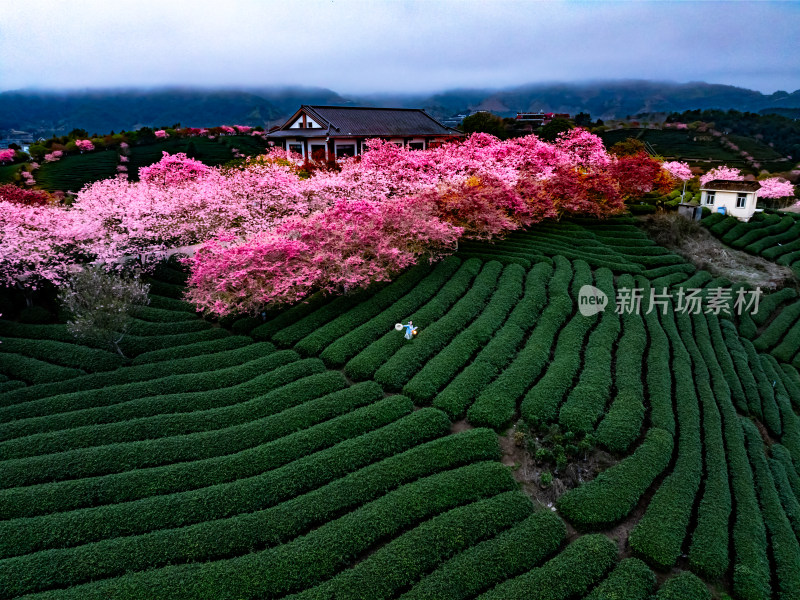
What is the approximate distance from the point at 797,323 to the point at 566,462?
21.4 m

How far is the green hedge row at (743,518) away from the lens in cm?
1052

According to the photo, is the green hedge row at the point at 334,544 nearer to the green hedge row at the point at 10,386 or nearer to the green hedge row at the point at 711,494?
the green hedge row at the point at 711,494

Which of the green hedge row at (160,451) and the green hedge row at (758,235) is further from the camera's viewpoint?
the green hedge row at (758,235)

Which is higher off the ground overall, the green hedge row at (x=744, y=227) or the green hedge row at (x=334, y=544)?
the green hedge row at (x=744, y=227)

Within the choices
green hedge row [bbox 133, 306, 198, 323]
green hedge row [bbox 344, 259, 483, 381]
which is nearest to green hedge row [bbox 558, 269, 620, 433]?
green hedge row [bbox 344, 259, 483, 381]

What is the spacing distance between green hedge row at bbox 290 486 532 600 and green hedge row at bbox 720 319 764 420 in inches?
476

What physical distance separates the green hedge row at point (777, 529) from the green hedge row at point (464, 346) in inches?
362

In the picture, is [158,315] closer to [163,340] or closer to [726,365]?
[163,340]

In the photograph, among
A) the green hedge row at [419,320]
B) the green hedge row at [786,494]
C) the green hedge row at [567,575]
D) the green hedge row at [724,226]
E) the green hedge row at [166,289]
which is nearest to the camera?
the green hedge row at [567,575]

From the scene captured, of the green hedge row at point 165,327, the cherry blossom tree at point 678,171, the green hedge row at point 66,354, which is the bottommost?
the green hedge row at point 66,354

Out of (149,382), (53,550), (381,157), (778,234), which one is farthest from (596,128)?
(53,550)

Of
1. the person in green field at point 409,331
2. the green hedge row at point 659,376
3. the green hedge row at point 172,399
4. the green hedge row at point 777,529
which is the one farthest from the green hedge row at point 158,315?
the green hedge row at point 777,529

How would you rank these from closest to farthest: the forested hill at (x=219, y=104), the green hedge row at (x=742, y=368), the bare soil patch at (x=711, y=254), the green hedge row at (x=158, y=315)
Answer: the green hedge row at (x=742, y=368)
the green hedge row at (x=158, y=315)
the bare soil patch at (x=711, y=254)
the forested hill at (x=219, y=104)

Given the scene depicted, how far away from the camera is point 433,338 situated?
58.2 feet
